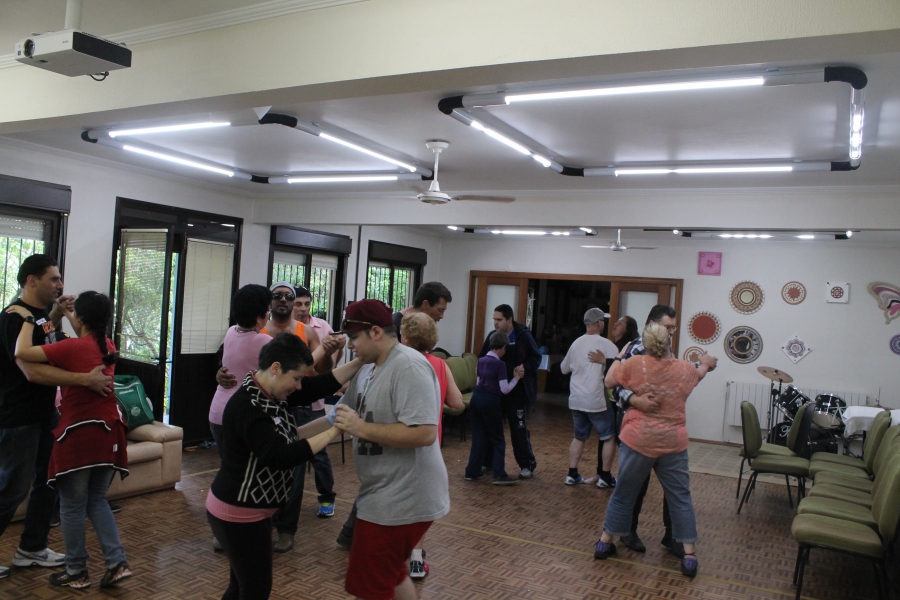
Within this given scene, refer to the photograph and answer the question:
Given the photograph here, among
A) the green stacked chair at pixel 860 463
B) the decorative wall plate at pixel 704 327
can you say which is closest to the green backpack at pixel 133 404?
the green stacked chair at pixel 860 463

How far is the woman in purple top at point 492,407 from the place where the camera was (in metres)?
5.95

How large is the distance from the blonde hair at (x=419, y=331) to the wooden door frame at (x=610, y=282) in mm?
7037

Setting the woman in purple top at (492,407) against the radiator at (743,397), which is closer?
the woman in purple top at (492,407)

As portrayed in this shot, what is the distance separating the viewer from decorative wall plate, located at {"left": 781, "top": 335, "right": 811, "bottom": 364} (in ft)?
29.0

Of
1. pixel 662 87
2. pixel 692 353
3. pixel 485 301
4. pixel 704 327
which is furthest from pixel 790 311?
pixel 662 87

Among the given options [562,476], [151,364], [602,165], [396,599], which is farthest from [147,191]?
[396,599]

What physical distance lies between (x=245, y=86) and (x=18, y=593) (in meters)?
2.67

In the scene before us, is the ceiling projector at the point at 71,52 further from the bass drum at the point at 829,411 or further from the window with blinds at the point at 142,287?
the bass drum at the point at 829,411

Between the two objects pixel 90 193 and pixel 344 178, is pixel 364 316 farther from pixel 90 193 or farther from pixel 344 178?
pixel 90 193

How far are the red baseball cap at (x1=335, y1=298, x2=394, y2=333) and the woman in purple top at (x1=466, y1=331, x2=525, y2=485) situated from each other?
3.58 meters

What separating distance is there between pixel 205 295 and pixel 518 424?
11.3 feet

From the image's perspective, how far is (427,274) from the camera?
1119cm

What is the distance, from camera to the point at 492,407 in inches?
234

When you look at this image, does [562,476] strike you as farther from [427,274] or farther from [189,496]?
[427,274]
